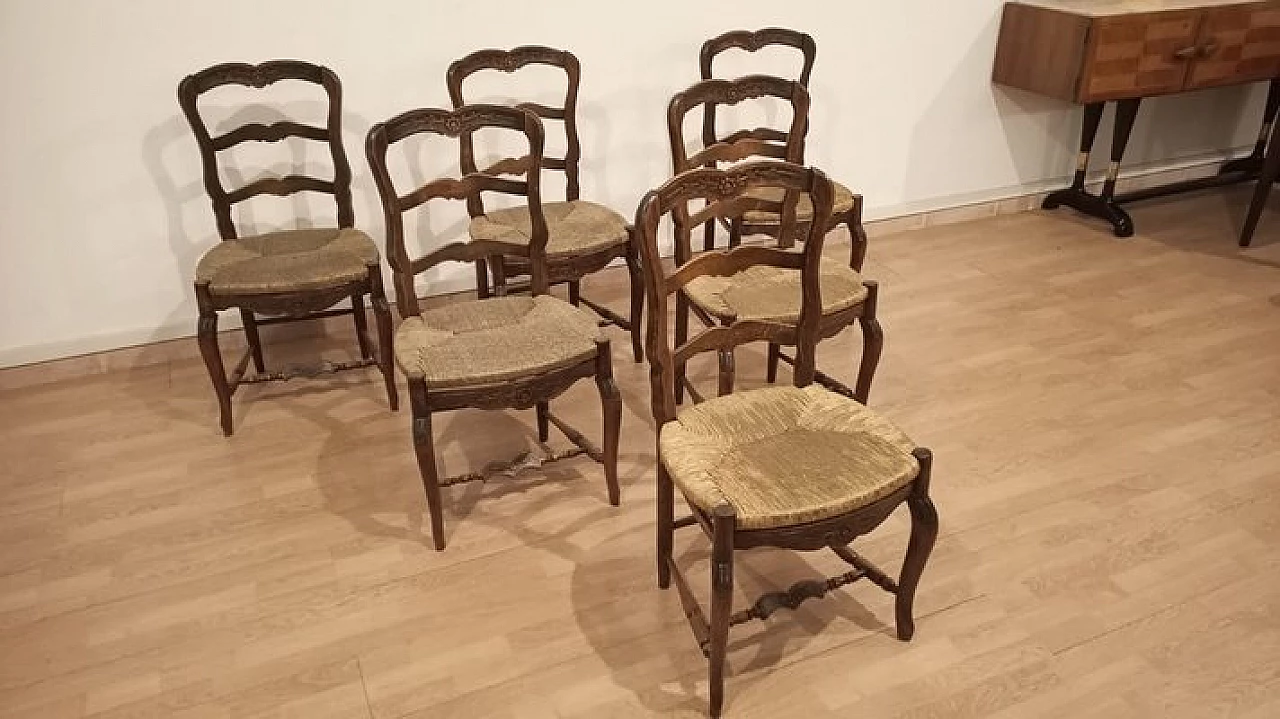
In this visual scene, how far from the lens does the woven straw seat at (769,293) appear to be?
2398 mm

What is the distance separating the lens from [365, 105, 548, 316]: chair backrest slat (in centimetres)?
224

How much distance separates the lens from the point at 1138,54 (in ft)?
12.1

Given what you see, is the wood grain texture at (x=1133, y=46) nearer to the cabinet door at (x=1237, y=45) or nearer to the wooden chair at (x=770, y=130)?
the cabinet door at (x=1237, y=45)

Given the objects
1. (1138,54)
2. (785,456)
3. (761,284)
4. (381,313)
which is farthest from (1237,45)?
(381,313)

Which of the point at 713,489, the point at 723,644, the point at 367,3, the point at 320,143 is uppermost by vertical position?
the point at 367,3

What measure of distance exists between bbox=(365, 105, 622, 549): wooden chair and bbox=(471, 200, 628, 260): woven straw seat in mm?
239

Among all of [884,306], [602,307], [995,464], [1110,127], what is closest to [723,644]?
[995,464]

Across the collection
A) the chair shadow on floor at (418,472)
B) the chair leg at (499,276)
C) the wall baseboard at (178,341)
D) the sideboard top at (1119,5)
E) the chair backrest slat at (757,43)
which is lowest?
the chair shadow on floor at (418,472)

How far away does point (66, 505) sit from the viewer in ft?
8.09

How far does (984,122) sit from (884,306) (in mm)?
1227

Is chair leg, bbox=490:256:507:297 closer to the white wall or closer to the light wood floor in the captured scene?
the light wood floor

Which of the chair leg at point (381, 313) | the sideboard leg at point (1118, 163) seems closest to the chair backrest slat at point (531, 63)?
the chair leg at point (381, 313)

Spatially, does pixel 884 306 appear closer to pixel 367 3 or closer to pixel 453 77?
pixel 453 77

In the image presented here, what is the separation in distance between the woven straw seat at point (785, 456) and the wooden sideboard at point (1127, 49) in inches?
96.5
